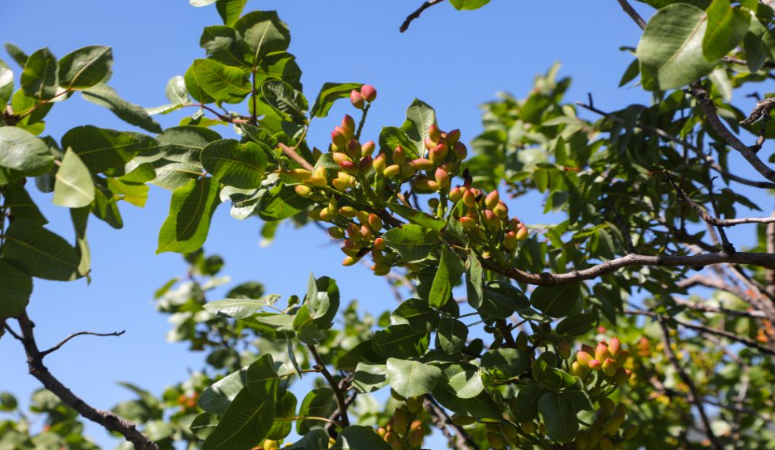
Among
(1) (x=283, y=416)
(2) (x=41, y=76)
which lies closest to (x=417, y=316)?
(1) (x=283, y=416)

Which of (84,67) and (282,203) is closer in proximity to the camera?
(84,67)

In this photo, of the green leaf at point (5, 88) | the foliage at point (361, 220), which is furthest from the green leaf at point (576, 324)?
the green leaf at point (5, 88)

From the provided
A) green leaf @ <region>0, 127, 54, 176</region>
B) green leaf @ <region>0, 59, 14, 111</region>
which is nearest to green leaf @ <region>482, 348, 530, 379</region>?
green leaf @ <region>0, 127, 54, 176</region>

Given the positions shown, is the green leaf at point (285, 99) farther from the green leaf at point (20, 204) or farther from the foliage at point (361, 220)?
the green leaf at point (20, 204)

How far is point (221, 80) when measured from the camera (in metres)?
1.58

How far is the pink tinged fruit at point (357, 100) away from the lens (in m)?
1.53

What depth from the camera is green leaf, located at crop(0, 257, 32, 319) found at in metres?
1.14

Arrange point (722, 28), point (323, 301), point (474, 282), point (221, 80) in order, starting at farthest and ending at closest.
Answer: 1. point (221, 80)
2. point (323, 301)
3. point (474, 282)
4. point (722, 28)

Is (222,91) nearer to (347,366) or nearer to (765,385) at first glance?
(347,366)

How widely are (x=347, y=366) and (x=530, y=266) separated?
0.60m

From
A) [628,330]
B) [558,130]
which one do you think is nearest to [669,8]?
[558,130]

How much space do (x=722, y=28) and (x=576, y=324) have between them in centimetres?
73

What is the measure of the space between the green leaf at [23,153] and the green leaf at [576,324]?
1064mm

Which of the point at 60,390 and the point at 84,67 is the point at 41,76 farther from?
the point at 60,390
